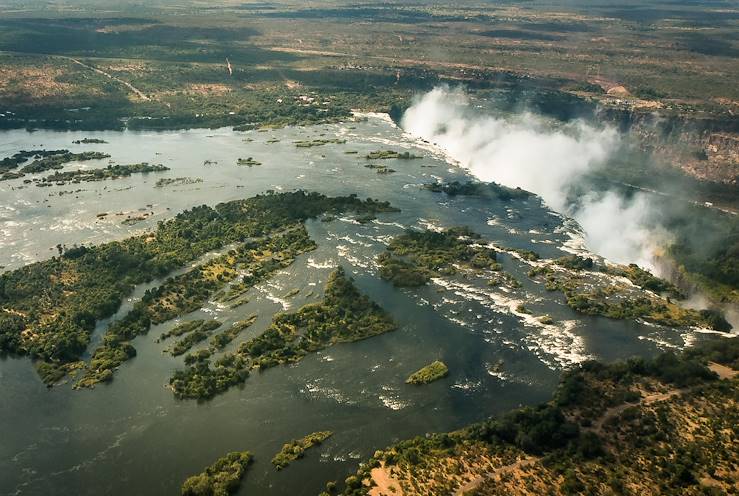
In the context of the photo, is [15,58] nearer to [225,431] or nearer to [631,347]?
[225,431]

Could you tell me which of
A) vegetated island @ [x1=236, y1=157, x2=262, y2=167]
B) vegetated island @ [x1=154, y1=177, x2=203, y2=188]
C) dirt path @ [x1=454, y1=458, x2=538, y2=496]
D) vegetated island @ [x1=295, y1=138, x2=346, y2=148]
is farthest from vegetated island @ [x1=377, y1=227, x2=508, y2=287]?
vegetated island @ [x1=295, y1=138, x2=346, y2=148]

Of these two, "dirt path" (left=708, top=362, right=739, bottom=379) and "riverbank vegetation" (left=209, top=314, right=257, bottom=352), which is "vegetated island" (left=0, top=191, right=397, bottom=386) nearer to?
"riverbank vegetation" (left=209, top=314, right=257, bottom=352)

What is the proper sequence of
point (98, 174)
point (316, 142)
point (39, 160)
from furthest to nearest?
point (316, 142)
point (39, 160)
point (98, 174)

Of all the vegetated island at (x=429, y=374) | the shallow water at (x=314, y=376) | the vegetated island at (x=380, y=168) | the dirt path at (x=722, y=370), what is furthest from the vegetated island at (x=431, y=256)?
the vegetated island at (x=380, y=168)

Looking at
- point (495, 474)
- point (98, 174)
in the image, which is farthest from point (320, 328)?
point (98, 174)

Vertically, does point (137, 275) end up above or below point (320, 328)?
below

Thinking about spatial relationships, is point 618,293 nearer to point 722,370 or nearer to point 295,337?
point 722,370

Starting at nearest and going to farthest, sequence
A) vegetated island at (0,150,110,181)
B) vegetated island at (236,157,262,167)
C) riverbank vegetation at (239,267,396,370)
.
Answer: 1. riverbank vegetation at (239,267,396,370)
2. vegetated island at (0,150,110,181)
3. vegetated island at (236,157,262,167)

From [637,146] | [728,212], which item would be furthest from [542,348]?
[637,146]
